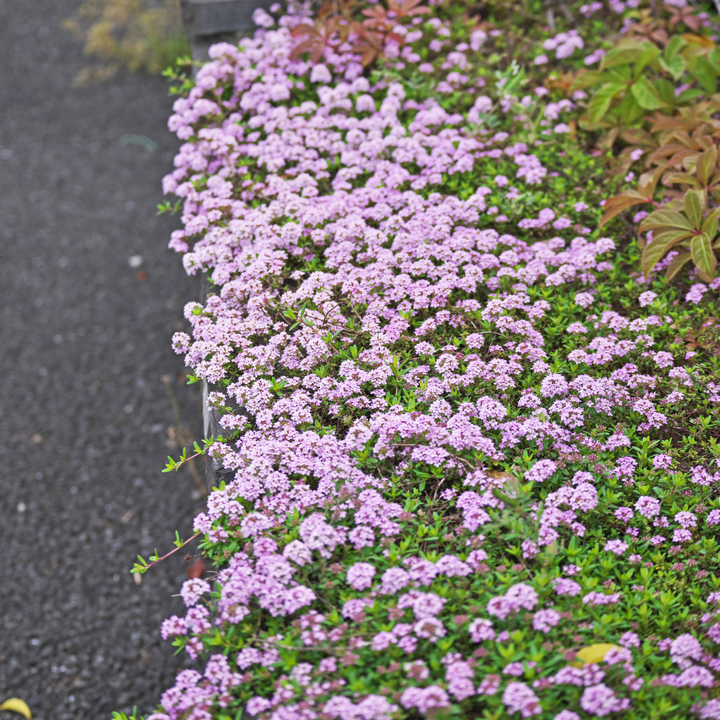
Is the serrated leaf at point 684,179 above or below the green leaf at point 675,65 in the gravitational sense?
below

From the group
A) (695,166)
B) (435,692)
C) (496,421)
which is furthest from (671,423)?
(435,692)

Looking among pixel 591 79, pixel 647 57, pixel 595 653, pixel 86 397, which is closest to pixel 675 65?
pixel 647 57

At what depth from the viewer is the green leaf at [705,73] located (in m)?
3.38

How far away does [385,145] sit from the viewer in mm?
3191

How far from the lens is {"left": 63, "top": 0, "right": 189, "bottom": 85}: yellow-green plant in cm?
698

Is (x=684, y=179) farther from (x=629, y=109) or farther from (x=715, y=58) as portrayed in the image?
(x=715, y=58)

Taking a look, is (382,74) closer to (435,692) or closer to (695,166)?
(695,166)

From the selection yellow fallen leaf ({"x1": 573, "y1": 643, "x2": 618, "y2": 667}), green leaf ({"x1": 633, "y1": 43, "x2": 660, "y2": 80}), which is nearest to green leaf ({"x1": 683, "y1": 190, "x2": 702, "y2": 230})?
green leaf ({"x1": 633, "y1": 43, "x2": 660, "y2": 80})

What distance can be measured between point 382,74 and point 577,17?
64.6 inches

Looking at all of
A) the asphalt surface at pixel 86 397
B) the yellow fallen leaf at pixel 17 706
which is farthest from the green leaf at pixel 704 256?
the yellow fallen leaf at pixel 17 706

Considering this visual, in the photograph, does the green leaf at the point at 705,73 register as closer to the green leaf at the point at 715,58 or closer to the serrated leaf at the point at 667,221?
the green leaf at the point at 715,58

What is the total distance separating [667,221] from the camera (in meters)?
2.74

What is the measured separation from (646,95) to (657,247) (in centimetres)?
111

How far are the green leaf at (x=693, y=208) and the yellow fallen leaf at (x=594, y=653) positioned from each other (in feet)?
6.24
